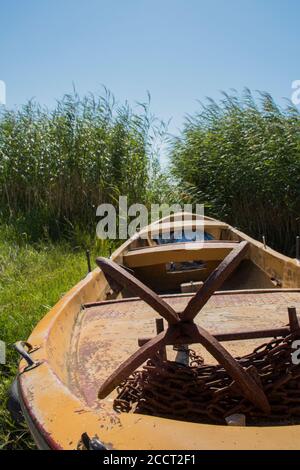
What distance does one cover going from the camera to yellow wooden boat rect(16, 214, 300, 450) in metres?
1.20

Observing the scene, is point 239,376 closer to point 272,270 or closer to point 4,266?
point 272,270

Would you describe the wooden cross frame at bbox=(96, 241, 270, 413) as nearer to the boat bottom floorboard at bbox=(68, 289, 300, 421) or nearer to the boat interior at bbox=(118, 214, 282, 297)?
the boat bottom floorboard at bbox=(68, 289, 300, 421)

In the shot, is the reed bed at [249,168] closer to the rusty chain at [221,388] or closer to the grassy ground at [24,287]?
the grassy ground at [24,287]

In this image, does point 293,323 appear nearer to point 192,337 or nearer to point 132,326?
point 192,337

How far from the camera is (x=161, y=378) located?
4.82 feet

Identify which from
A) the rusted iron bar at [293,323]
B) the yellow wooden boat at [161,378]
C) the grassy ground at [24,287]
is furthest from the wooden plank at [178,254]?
the rusted iron bar at [293,323]

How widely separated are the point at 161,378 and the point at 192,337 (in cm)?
17

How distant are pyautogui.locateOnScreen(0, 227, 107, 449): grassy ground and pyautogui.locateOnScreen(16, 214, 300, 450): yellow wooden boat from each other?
838 mm

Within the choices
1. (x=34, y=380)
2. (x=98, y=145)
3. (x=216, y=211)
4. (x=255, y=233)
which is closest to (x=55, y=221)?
(x=98, y=145)

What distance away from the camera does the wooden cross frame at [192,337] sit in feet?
4.41

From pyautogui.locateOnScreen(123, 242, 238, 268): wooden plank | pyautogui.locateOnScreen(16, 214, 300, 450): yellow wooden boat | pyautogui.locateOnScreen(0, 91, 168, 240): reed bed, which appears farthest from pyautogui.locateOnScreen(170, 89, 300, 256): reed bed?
pyautogui.locateOnScreen(16, 214, 300, 450): yellow wooden boat

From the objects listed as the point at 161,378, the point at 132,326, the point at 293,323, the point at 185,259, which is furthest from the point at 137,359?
the point at 185,259

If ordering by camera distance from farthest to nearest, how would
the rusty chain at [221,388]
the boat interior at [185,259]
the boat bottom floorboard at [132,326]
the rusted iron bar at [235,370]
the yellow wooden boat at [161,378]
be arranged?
the boat interior at [185,259] < the boat bottom floorboard at [132,326] < the rusty chain at [221,388] < the rusted iron bar at [235,370] < the yellow wooden boat at [161,378]

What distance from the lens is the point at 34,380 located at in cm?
157
